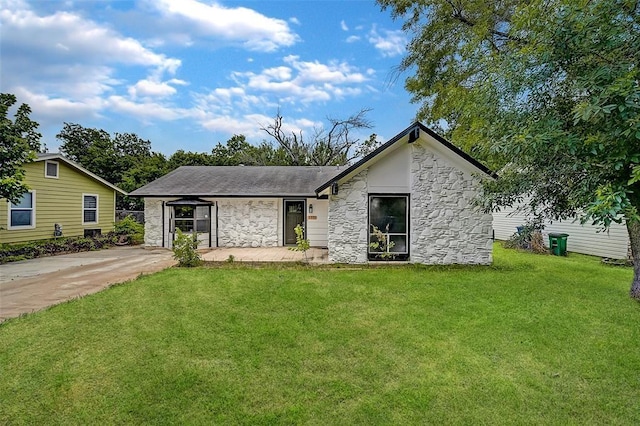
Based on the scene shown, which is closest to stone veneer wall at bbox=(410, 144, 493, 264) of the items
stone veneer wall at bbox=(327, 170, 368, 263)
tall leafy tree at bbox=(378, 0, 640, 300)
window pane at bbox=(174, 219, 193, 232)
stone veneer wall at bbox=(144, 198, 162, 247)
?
tall leafy tree at bbox=(378, 0, 640, 300)

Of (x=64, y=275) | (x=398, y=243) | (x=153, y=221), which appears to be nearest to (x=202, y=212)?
(x=153, y=221)

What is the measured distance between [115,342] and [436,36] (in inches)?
563

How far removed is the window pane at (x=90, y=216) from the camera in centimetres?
1659

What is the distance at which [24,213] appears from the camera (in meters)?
13.6

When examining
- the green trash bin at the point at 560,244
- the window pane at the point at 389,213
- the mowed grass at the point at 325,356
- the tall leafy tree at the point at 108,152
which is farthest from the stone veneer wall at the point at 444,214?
the tall leafy tree at the point at 108,152

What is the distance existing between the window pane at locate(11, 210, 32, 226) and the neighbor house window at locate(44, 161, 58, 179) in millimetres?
1807

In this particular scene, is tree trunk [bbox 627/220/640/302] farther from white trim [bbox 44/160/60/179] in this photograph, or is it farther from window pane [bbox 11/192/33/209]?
white trim [bbox 44/160/60/179]

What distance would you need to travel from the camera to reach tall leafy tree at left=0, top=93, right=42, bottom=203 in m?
10.5

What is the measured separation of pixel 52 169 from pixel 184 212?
638 centimetres

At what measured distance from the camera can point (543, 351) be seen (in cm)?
446

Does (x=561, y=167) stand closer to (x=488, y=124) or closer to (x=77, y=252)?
(x=488, y=124)

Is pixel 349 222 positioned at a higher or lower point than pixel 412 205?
lower

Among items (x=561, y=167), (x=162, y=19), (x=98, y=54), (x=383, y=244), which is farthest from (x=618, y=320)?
(x=98, y=54)

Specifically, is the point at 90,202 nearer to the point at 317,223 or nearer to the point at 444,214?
the point at 317,223
